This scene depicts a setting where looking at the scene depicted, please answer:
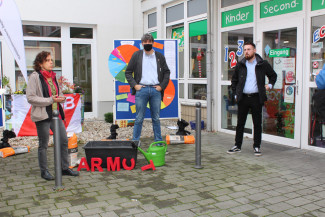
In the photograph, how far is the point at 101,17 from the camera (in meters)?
10.6

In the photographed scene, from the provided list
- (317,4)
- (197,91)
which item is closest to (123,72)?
(197,91)

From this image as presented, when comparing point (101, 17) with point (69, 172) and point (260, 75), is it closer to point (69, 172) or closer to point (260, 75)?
point (260, 75)

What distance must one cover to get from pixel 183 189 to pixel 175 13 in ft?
21.8

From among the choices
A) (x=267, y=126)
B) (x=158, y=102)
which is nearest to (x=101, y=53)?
(x=158, y=102)

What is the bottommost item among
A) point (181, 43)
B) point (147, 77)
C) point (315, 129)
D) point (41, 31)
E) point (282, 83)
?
point (315, 129)

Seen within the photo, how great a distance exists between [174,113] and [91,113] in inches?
144

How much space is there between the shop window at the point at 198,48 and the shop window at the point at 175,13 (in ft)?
2.03

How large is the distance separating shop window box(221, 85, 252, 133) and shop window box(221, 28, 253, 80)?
0.31 m

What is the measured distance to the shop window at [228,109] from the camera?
25.6 feet

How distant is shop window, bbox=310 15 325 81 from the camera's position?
18.8 feet

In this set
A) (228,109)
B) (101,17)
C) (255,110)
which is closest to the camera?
(255,110)

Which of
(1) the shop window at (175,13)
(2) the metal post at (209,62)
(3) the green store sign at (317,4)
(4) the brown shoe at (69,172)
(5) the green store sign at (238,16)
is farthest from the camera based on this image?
(1) the shop window at (175,13)

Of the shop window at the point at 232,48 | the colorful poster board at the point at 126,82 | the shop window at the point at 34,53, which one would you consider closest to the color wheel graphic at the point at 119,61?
the colorful poster board at the point at 126,82

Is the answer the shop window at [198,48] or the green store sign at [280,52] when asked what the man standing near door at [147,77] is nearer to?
the green store sign at [280,52]
